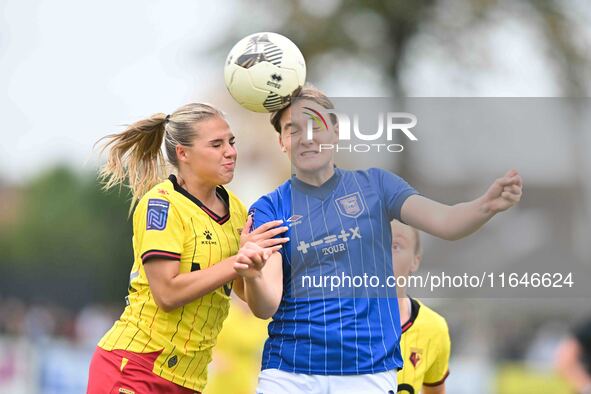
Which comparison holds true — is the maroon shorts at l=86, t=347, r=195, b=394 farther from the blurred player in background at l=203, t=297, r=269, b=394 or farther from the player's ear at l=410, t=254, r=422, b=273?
the blurred player in background at l=203, t=297, r=269, b=394

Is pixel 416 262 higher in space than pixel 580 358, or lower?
higher

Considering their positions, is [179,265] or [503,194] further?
[179,265]

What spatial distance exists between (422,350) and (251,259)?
1.41 m

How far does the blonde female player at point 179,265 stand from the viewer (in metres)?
4.91

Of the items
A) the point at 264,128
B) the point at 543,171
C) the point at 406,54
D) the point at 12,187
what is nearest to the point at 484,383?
the point at 264,128

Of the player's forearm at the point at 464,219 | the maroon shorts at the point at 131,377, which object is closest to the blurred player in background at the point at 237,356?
the maroon shorts at the point at 131,377

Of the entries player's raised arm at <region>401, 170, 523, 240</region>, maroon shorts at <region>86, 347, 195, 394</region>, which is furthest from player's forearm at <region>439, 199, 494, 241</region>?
maroon shorts at <region>86, 347, 195, 394</region>

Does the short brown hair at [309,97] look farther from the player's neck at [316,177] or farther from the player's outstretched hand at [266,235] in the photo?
the player's outstretched hand at [266,235]

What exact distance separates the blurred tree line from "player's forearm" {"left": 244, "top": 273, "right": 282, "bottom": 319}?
27.0 meters

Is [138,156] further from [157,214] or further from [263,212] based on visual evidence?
[263,212]

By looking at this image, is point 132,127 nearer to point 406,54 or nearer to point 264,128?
point 264,128

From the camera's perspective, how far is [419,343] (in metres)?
5.52

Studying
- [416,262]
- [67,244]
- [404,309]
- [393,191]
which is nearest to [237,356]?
[404,309]

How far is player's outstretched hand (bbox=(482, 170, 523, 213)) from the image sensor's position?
457 cm
